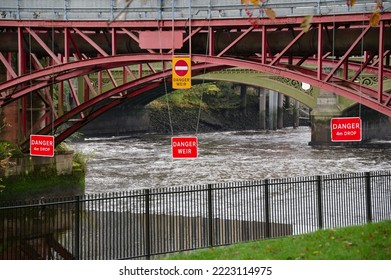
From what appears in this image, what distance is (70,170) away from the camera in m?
36.9

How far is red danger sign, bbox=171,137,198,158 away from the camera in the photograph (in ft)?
92.8

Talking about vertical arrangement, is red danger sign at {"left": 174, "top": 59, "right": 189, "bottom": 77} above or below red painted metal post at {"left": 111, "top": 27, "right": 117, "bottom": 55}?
below

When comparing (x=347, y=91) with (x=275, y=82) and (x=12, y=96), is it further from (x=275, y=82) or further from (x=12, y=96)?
(x=275, y=82)

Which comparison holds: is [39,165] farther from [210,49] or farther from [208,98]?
[208,98]

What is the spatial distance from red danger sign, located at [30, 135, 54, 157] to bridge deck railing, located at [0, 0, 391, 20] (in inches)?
160

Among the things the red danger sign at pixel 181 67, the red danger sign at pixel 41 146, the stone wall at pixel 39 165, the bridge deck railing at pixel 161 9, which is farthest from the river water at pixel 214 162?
the red danger sign at pixel 181 67

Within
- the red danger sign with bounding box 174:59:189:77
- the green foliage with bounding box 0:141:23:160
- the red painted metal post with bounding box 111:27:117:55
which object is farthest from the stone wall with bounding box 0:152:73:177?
the red danger sign with bounding box 174:59:189:77

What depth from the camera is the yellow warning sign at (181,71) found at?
29484 millimetres

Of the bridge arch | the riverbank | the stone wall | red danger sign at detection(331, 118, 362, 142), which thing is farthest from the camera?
the stone wall

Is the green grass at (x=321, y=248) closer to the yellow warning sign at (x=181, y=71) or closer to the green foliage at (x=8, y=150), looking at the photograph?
A: the yellow warning sign at (x=181, y=71)

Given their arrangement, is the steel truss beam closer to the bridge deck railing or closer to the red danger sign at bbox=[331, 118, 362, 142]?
the bridge deck railing

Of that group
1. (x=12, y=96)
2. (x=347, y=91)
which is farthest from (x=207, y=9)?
(x=12, y=96)

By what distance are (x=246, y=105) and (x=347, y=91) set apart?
212 feet

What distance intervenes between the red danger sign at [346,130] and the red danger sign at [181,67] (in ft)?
18.4
